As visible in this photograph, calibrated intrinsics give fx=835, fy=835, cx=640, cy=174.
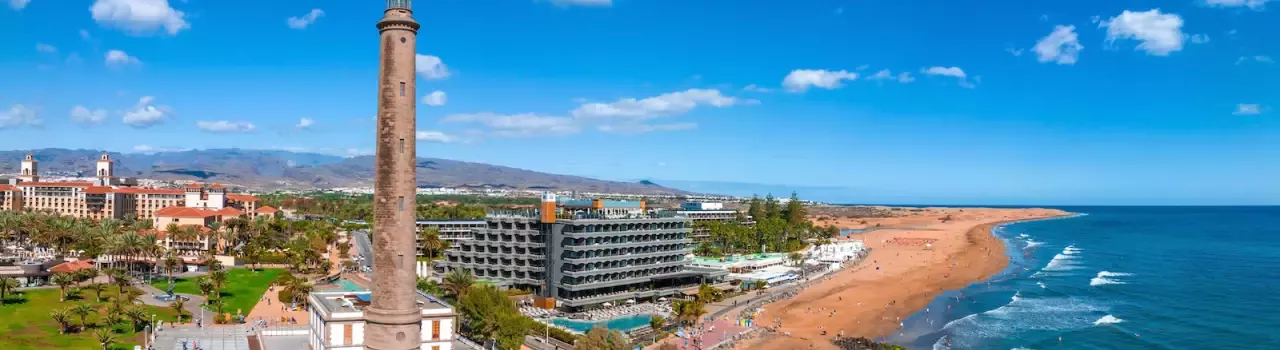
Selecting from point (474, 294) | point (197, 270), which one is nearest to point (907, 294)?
point (474, 294)

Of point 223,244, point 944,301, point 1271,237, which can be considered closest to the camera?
point 944,301

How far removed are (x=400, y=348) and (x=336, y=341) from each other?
27.6 ft

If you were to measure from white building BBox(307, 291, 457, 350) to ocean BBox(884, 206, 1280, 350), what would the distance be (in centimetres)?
3934

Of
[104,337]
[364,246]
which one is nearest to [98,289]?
[104,337]

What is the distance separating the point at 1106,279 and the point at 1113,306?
81.4 feet

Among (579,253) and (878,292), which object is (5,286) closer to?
(579,253)

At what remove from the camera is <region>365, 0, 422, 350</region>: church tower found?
99.5ft

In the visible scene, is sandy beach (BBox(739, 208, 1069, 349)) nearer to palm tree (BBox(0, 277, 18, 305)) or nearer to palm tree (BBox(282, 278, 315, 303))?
palm tree (BBox(282, 278, 315, 303))

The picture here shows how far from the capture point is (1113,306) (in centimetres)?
8356

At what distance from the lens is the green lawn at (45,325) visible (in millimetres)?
51312

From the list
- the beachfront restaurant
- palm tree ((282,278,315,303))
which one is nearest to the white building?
palm tree ((282,278,315,303))

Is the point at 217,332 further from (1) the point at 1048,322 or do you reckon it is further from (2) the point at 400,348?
(1) the point at 1048,322

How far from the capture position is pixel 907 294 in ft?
301

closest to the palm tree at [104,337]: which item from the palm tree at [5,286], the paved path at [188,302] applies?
the paved path at [188,302]
